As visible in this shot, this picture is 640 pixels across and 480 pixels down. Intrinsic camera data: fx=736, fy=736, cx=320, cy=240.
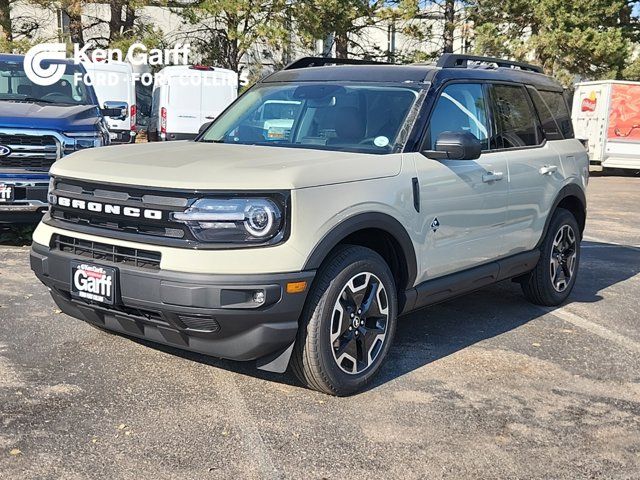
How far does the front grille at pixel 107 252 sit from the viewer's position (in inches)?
145

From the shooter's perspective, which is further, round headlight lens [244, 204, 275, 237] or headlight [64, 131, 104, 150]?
headlight [64, 131, 104, 150]

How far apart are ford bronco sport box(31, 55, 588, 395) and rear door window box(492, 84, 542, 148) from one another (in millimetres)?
22

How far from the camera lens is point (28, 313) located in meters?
5.37

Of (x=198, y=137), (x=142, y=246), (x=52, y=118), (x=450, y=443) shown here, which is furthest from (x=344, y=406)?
(x=52, y=118)

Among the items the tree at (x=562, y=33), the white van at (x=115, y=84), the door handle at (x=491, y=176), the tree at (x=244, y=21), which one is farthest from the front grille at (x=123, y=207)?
the tree at (x=562, y=33)

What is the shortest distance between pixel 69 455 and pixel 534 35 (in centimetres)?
2346

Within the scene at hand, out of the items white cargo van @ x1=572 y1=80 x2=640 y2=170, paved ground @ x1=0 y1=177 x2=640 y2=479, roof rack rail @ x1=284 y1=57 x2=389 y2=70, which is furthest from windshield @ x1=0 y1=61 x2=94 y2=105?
white cargo van @ x1=572 y1=80 x2=640 y2=170

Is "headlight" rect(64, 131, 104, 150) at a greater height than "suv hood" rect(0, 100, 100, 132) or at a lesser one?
lesser

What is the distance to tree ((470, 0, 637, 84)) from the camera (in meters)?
23.2

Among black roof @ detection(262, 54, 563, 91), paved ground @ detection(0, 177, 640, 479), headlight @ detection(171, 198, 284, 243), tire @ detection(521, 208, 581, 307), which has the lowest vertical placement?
paved ground @ detection(0, 177, 640, 479)

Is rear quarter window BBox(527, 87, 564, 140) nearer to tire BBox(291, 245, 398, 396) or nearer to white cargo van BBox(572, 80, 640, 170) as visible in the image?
tire BBox(291, 245, 398, 396)

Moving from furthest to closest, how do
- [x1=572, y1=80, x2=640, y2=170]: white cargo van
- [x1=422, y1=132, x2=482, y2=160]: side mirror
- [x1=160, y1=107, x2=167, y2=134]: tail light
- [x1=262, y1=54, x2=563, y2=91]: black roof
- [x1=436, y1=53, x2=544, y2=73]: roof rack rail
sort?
[x1=572, y1=80, x2=640, y2=170]: white cargo van < [x1=160, y1=107, x2=167, y2=134]: tail light < [x1=436, y1=53, x2=544, y2=73]: roof rack rail < [x1=262, y1=54, x2=563, y2=91]: black roof < [x1=422, y1=132, x2=482, y2=160]: side mirror

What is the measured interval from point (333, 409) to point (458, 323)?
1975mm

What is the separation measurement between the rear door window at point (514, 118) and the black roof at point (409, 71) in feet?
0.34
